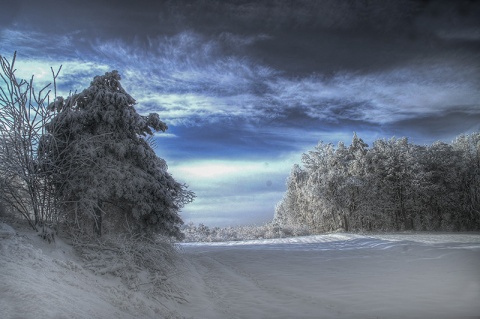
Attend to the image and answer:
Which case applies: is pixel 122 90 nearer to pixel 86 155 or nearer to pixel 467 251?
pixel 86 155

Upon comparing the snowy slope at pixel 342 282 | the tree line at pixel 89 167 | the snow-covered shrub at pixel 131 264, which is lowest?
the snowy slope at pixel 342 282

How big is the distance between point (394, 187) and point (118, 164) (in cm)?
3616

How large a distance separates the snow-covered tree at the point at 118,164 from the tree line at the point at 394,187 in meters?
26.2

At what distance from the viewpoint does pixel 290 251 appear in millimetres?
16547

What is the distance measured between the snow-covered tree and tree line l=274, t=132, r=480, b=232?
2617 centimetres

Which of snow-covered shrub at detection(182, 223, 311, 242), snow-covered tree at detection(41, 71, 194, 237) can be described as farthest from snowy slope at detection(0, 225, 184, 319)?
snow-covered shrub at detection(182, 223, 311, 242)

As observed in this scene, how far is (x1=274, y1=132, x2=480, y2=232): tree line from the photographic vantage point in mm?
35906

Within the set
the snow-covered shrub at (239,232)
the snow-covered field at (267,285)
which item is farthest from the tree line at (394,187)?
the snow-covered field at (267,285)

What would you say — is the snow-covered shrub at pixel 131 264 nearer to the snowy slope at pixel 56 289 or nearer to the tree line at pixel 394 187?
the snowy slope at pixel 56 289

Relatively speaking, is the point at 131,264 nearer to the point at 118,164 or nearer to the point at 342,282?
the point at 118,164

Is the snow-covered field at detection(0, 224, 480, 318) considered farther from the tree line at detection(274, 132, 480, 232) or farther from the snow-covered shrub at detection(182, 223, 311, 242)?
the tree line at detection(274, 132, 480, 232)


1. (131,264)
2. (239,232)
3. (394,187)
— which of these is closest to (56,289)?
(131,264)

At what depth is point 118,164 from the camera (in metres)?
10.6

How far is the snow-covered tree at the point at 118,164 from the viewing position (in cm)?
980
